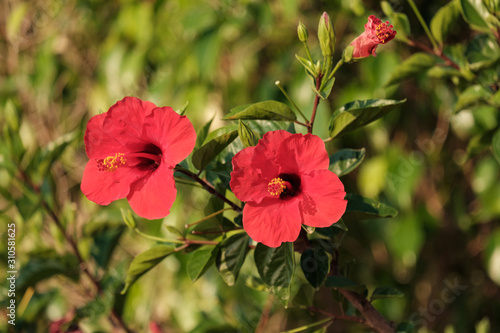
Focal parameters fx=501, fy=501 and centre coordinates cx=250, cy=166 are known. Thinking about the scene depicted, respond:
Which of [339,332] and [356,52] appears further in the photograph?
[339,332]

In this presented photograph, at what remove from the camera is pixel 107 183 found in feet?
2.22

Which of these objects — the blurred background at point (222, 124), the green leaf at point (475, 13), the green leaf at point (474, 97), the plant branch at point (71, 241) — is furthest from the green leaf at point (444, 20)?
the plant branch at point (71, 241)

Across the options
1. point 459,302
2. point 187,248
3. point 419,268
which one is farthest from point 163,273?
point 187,248

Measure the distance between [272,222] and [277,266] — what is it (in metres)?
0.10

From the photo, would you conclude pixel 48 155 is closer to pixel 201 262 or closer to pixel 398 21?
pixel 201 262

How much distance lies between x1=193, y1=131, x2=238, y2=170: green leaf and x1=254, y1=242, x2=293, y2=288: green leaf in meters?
0.16

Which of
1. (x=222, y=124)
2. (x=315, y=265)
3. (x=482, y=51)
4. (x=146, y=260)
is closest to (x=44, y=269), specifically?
(x=146, y=260)

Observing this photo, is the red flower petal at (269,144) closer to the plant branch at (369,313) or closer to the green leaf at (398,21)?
the plant branch at (369,313)

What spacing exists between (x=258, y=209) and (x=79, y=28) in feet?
6.66

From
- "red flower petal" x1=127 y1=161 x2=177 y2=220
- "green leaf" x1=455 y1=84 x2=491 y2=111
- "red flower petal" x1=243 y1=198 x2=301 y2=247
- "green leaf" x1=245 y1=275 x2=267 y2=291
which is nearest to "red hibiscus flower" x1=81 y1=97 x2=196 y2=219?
"red flower petal" x1=127 y1=161 x2=177 y2=220

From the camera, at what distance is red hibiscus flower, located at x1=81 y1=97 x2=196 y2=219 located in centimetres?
64

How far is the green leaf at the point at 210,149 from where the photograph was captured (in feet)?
2.19

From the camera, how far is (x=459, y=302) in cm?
182

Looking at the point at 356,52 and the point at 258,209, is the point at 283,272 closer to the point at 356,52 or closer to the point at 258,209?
the point at 258,209
